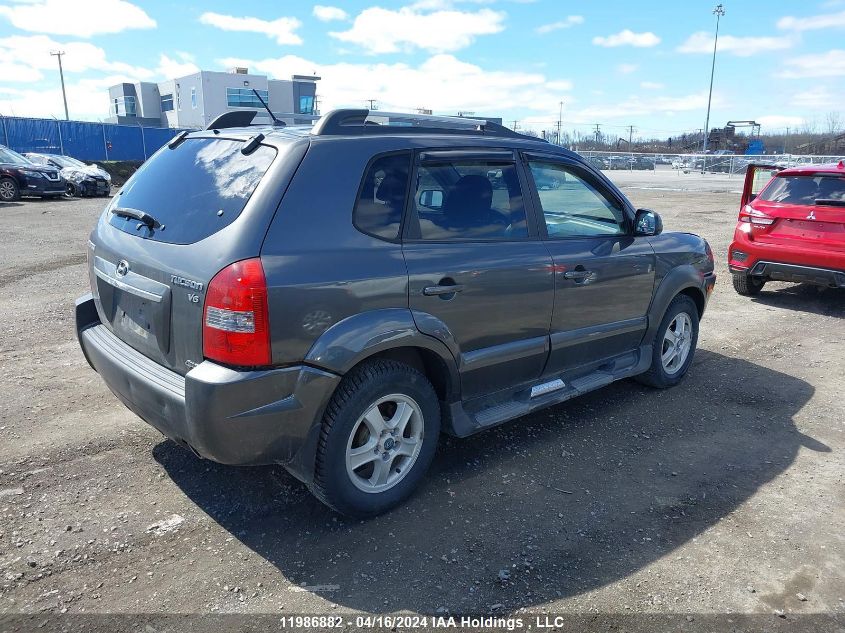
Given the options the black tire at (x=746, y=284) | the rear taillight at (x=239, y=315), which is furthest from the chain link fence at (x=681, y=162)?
the rear taillight at (x=239, y=315)

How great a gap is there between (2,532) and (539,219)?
3.30 m

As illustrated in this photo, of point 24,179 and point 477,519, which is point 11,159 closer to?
point 24,179

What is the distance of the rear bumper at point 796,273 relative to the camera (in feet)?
24.3

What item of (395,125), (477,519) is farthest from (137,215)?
(477,519)

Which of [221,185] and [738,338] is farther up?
[221,185]

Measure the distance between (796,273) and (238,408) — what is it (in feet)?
24.0

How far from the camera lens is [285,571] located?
2.92 meters

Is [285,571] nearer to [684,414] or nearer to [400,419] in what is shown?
[400,419]

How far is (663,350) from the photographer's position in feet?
17.0

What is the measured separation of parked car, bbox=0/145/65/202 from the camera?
19.5 m

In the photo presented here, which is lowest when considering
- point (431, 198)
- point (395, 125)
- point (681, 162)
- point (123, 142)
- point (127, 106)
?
point (431, 198)

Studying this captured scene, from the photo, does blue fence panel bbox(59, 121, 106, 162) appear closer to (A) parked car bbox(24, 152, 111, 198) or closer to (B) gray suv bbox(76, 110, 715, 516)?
(A) parked car bbox(24, 152, 111, 198)

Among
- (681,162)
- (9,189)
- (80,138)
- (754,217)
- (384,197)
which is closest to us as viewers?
(384,197)

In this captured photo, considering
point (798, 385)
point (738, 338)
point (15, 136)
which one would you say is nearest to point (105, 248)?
point (798, 385)
